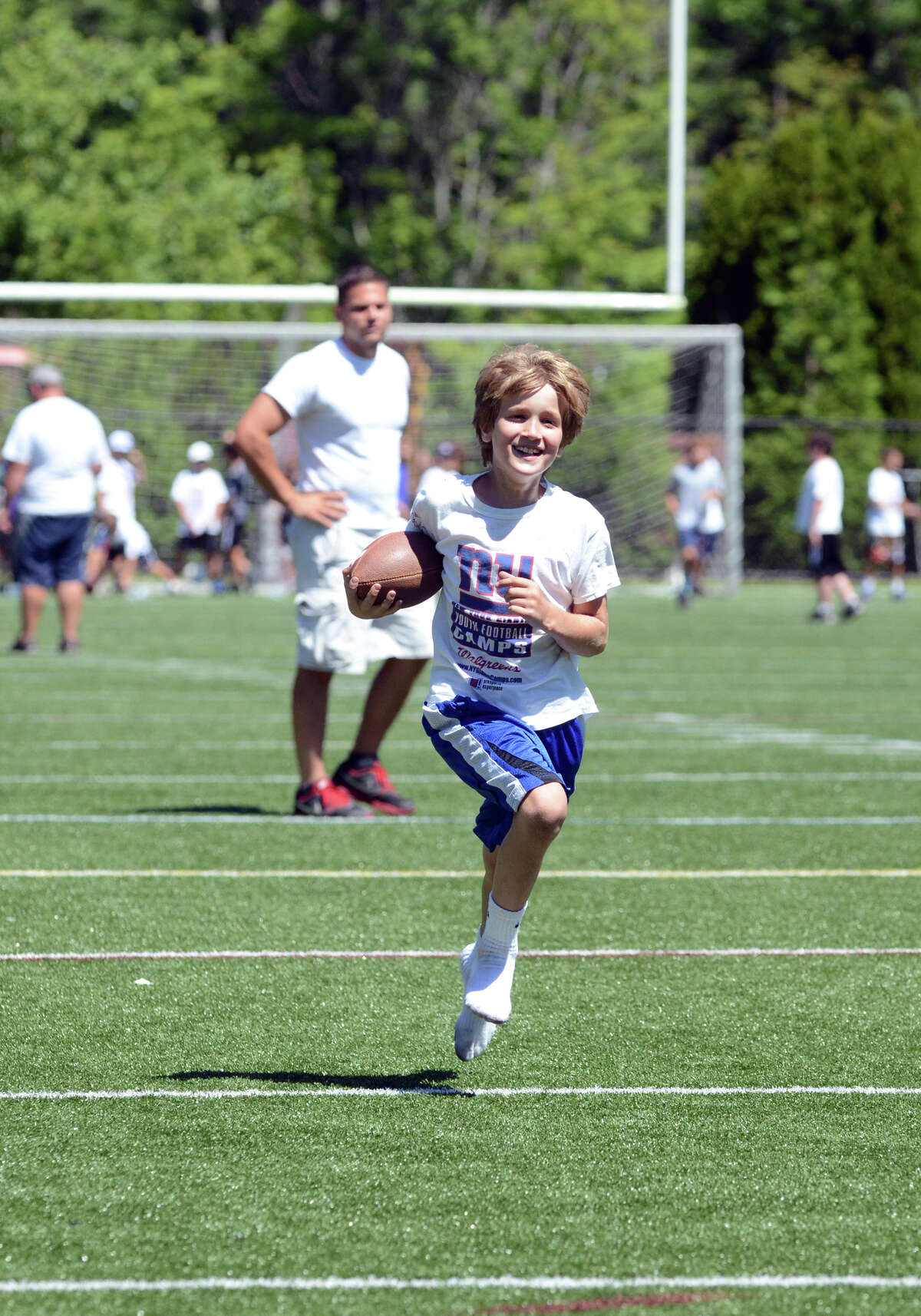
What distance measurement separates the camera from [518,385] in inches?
180

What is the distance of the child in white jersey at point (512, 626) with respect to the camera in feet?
14.9

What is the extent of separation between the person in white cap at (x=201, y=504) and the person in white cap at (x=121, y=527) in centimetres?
56

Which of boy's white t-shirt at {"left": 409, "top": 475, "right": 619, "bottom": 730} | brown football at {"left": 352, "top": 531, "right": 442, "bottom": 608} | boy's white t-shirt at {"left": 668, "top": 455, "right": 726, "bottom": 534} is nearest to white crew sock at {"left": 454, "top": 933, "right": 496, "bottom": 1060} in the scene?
boy's white t-shirt at {"left": 409, "top": 475, "right": 619, "bottom": 730}

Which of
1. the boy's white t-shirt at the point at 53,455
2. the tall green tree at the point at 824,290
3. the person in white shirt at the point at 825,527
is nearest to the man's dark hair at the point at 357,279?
the boy's white t-shirt at the point at 53,455

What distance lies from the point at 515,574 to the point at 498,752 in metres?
0.38

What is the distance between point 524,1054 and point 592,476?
2735 centimetres

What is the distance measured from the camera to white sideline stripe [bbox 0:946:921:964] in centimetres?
576

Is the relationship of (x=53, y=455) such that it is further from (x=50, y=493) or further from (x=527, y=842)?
(x=527, y=842)

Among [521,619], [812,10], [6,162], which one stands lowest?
[521,619]

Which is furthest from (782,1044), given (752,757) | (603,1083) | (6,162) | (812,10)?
(812,10)

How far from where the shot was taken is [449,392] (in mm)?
29484

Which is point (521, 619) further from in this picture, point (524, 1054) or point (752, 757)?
point (752, 757)

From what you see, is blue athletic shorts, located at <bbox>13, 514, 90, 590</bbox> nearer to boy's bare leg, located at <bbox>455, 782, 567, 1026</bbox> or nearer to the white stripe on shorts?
the white stripe on shorts

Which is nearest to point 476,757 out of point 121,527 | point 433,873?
point 433,873
